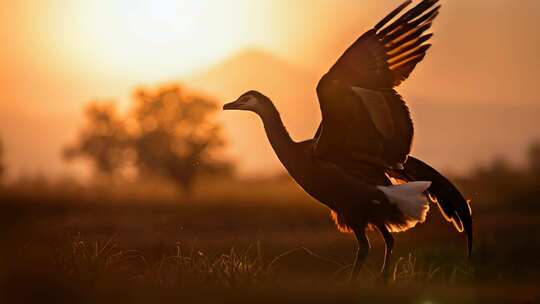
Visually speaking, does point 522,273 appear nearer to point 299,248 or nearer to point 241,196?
point 299,248

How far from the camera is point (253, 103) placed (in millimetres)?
8328

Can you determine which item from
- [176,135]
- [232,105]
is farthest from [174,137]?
[232,105]

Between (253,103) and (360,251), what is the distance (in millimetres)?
2042

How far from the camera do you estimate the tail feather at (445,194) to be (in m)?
8.60

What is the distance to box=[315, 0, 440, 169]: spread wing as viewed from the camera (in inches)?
300

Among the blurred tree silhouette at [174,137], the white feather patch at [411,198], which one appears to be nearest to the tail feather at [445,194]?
the white feather patch at [411,198]

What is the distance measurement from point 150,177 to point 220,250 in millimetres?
27728

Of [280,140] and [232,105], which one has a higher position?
[232,105]

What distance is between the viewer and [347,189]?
26.3 feet

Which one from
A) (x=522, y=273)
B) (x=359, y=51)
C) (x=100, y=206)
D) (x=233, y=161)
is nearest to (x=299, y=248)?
(x=359, y=51)

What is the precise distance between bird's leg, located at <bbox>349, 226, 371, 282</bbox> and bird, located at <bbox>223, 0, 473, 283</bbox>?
11mm

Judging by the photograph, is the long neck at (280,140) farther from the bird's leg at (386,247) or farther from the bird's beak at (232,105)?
the bird's leg at (386,247)

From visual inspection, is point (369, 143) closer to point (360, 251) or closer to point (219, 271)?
point (360, 251)

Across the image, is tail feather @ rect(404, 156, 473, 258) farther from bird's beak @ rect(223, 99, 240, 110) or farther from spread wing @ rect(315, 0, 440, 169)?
bird's beak @ rect(223, 99, 240, 110)
